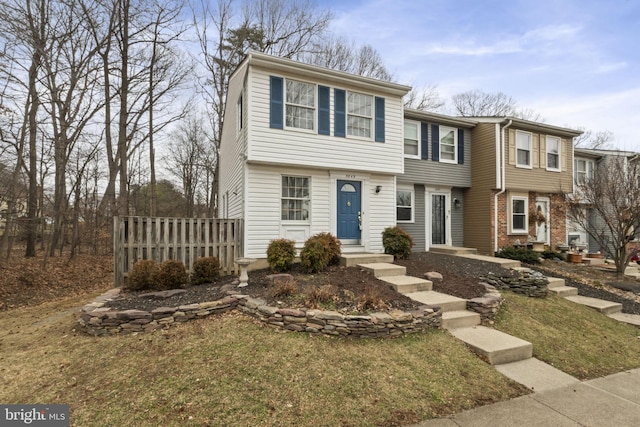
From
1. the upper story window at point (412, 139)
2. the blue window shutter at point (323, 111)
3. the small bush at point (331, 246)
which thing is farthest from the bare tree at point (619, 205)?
the blue window shutter at point (323, 111)

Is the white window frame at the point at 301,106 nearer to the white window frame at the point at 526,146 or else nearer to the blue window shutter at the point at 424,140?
the blue window shutter at the point at 424,140

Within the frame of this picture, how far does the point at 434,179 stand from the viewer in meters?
11.9

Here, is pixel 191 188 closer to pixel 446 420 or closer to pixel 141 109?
pixel 141 109

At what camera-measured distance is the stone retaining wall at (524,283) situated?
22.6 ft

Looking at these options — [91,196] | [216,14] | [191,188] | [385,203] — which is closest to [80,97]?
[91,196]

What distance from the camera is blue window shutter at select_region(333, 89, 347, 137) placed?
8.91 m

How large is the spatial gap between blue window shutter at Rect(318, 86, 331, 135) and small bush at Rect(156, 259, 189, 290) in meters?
5.10

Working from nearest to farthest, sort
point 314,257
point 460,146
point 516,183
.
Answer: point 314,257, point 516,183, point 460,146

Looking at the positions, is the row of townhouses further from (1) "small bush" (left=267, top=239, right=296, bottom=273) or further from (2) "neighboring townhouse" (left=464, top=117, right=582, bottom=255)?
(1) "small bush" (left=267, top=239, right=296, bottom=273)

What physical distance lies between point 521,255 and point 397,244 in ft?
16.1

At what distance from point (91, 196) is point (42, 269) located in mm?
8541

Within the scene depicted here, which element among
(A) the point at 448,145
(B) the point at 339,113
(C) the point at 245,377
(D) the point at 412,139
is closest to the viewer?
(C) the point at 245,377

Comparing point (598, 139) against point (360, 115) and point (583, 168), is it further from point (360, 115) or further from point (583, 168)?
point (360, 115)

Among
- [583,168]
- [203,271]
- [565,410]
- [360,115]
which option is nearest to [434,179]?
[360,115]
